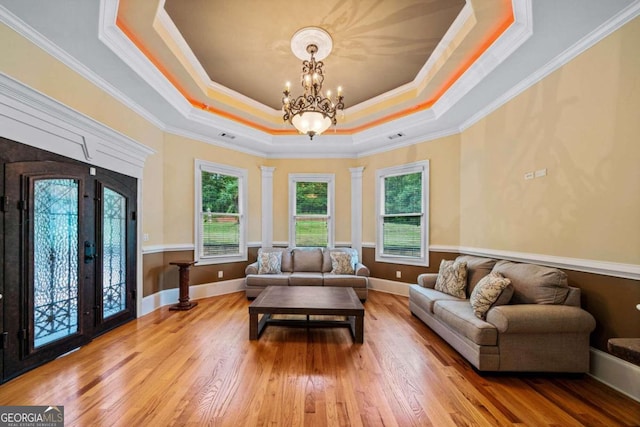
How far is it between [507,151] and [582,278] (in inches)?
66.5

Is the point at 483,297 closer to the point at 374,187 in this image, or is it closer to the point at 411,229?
the point at 411,229

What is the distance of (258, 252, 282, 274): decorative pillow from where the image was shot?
17.0 feet

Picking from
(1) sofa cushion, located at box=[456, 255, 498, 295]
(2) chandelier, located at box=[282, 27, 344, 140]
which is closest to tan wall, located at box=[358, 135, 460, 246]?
(1) sofa cushion, located at box=[456, 255, 498, 295]

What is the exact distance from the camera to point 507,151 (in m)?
3.55

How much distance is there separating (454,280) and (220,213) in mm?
4193

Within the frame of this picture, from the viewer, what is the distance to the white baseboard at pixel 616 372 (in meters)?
2.16

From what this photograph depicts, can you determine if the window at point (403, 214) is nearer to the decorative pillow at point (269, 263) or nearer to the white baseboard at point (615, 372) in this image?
the decorative pillow at point (269, 263)

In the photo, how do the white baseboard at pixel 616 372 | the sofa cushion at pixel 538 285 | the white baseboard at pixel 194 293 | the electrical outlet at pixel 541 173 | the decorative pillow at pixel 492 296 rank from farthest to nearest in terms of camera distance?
the white baseboard at pixel 194 293
the electrical outlet at pixel 541 173
the decorative pillow at pixel 492 296
the sofa cushion at pixel 538 285
the white baseboard at pixel 616 372

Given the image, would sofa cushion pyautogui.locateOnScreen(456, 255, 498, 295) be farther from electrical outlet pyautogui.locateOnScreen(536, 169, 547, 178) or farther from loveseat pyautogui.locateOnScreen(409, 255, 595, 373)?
electrical outlet pyautogui.locateOnScreen(536, 169, 547, 178)

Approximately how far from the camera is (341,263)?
5234 millimetres

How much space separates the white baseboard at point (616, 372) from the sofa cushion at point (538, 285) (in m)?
0.53

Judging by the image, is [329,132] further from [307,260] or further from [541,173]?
[541,173]

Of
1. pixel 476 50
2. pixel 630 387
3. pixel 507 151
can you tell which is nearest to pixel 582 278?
pixel 630 387

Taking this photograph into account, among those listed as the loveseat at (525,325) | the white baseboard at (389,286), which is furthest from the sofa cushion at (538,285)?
the white baseboard at (389,286)
